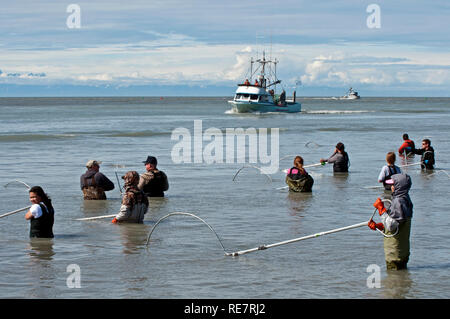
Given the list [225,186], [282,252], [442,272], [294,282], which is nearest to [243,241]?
[282,252]

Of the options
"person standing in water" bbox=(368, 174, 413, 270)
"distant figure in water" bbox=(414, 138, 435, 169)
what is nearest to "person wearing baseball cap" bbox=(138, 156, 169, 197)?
"person standing in water" bbox=(368, 174, 413, 270)

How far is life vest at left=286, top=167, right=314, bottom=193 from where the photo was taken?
1625 centimetres

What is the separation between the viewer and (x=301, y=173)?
16328mm

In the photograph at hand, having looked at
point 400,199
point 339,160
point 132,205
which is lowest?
point 132,205

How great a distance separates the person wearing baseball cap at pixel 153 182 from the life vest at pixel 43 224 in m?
4.27

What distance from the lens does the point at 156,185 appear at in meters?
15.5

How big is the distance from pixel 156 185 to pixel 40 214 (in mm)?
4933

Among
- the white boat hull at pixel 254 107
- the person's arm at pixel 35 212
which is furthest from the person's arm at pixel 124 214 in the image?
the white boat hull at pixel 254 107

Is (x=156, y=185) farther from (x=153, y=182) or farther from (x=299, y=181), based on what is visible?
(x=299, y=181)

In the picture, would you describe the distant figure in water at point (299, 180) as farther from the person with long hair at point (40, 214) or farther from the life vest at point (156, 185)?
the person with long hair at point (40, 214)

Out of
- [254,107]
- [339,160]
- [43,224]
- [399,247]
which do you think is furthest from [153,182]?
[254,107]

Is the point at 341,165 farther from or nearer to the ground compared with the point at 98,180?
nearer to the ground
